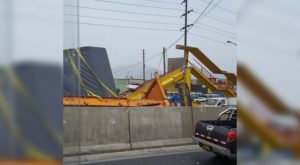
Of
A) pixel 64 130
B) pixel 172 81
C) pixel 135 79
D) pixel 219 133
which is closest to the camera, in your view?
pixel 64 130

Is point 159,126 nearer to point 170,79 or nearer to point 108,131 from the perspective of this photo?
point 108,131

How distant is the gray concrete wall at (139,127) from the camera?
9180 millimetres

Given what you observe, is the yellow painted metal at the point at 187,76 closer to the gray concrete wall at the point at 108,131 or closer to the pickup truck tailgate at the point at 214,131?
the gray concrete wall at the point at 108,131

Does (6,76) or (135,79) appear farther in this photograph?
(135,79)

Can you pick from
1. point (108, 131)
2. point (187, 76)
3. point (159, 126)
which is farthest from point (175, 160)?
point (187, 76)

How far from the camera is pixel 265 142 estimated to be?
1305 millimetres

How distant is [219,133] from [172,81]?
6.49 meters

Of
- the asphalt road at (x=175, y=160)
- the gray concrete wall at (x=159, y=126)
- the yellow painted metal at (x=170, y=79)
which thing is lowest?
the asphalt road at (x=175, y=160)

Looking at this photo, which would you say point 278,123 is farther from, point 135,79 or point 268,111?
point 135,79

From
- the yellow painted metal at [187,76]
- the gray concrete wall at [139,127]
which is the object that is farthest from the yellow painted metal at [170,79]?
the gray concrete wall at [139,127]

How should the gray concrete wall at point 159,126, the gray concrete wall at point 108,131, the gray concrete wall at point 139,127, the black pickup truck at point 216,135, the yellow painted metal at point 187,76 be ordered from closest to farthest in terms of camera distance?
the black pickup truck at point 216,135
the gray concrete wall at point 108,131
the gray concrete wall at point 139,127
the gray concrete wall at point 159,126
the yellow painted metal at point 187,76

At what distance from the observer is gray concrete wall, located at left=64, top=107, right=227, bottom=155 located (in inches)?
361

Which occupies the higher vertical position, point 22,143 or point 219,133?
point 22,143

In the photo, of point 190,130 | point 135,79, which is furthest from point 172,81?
point 135,79
